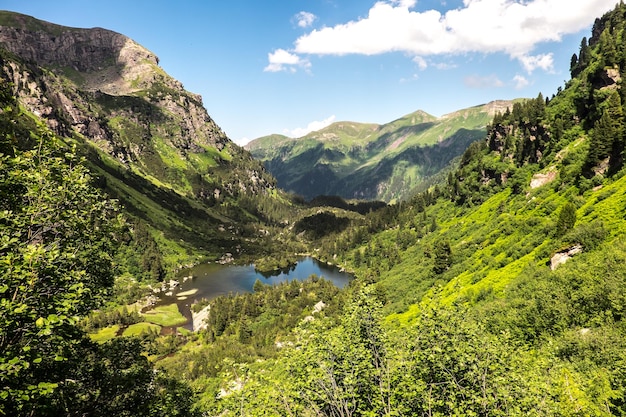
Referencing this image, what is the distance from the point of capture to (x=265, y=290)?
153 m

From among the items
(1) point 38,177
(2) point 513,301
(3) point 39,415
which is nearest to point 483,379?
(3) point 39,415

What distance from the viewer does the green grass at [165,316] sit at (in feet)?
448

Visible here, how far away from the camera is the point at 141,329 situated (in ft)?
410

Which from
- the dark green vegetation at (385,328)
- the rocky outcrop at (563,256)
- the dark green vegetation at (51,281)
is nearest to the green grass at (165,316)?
the dark green vegetation at (385,328)

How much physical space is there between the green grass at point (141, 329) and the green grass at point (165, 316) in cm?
479

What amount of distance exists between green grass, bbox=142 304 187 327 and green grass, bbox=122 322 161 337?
4789 millimetres

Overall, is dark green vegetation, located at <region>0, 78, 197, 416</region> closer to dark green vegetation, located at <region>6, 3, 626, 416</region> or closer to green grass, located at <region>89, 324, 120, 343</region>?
dark green vegetation, located at <region>6, 3, 626, 416</region>

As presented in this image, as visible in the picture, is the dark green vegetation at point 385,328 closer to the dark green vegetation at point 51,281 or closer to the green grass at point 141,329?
the dark green vegetation at point 51,281

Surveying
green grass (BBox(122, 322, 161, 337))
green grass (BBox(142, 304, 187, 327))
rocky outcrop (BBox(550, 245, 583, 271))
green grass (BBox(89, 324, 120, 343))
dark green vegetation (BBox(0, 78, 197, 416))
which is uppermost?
dark green vegetation (BBox(0, 78, 197, 416))

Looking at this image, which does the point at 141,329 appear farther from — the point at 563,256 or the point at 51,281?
the point at 563,256

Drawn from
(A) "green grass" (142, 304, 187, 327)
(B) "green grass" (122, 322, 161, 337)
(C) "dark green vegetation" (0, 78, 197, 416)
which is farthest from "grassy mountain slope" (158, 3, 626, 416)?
(A) "green grass" (142, 304, 187, 327)

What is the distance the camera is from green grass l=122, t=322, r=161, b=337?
120494 mm

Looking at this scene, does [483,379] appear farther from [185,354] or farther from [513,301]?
[185,354]

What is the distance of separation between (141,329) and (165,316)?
57.8 ft
